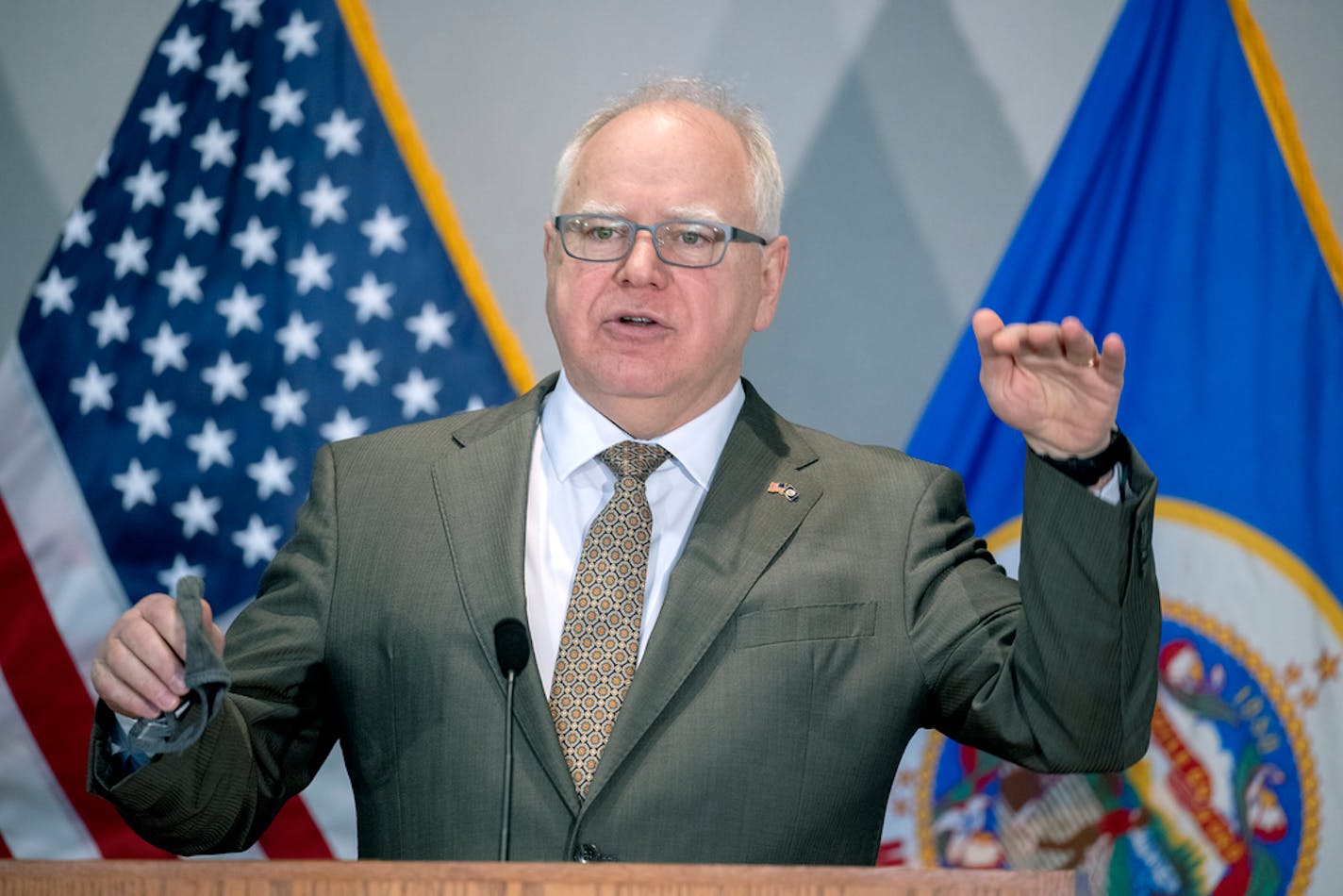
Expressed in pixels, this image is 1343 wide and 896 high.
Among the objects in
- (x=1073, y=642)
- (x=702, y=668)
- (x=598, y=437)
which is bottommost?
(x=702, y=668)

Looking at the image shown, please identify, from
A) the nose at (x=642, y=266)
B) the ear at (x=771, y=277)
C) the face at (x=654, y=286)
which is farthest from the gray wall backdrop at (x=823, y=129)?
the nose at (x=642, y=266)

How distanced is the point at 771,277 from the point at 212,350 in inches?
63.8

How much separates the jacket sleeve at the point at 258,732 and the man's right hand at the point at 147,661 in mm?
143

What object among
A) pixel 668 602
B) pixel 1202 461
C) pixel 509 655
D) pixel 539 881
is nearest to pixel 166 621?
pixel 509 655

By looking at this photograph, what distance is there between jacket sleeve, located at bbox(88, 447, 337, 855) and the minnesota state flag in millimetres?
1562

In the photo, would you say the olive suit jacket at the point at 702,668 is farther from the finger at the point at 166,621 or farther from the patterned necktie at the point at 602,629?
the finger at the point at 166,621

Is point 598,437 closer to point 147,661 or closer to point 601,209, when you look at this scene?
point 601,209

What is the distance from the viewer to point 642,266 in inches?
78.5

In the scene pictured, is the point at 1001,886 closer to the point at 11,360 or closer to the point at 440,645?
the point at 440,645

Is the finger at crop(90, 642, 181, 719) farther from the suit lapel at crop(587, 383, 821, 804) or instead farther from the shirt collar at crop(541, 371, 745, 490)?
the shirt collar at crop(541, 371, 745, 490)

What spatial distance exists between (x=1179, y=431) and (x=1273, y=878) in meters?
0.91

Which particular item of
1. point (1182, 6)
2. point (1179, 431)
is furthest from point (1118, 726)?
point (1182, 6)

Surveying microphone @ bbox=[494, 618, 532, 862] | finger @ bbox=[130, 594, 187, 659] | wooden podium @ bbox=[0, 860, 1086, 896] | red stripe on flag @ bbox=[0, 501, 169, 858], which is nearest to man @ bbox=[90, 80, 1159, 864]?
finger @ bbox=[130, 594, 187, 659]

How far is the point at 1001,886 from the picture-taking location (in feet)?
3.87
